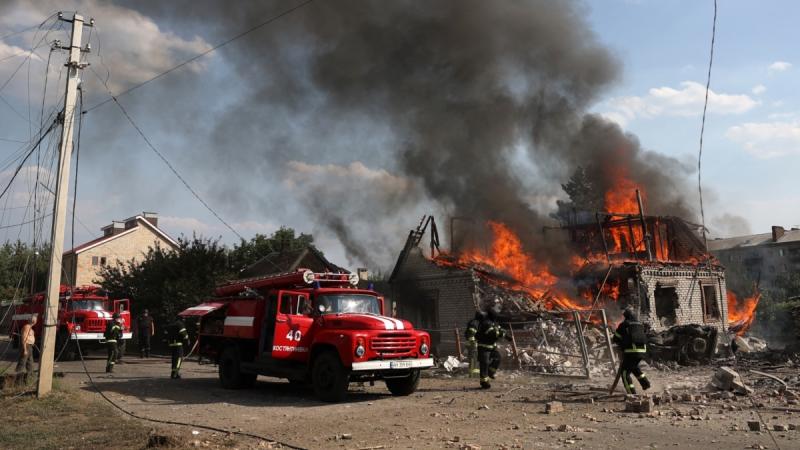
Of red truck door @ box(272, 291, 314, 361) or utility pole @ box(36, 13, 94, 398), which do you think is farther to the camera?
red truck door @ box(272, 291, 314, 361)

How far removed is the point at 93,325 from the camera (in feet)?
63.6

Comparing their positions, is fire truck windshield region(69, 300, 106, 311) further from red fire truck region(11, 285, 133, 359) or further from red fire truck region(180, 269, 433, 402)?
red fire truck region(180, 269, 433, 402)

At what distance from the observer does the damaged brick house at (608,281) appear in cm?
1931

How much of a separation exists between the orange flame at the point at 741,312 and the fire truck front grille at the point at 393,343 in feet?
55.9

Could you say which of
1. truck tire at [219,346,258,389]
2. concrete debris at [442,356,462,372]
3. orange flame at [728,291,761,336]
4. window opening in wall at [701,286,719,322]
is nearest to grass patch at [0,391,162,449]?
truck tire at [219,346,258,389]

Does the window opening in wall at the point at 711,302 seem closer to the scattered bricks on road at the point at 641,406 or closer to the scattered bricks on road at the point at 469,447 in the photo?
the scattered bricks on road at the point at 641,406

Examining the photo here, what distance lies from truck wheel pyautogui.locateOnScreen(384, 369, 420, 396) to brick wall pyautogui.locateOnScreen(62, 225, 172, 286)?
36.0 metres

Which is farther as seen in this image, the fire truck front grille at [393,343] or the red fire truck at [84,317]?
the red fire truck at [84,317]

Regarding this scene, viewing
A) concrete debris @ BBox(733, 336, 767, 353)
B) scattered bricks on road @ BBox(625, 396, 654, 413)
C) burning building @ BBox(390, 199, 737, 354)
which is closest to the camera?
scattered bricks on road @ BBox(625, 396, 654, 413)

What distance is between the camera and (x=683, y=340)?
51.8 feet

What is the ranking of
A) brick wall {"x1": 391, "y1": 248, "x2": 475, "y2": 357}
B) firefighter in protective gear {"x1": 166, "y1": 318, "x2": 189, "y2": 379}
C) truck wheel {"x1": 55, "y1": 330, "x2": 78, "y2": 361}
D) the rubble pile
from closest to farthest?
1. firefighter in protective gear {"x1": 166, "y1": 318, "x2": 189, "y2": 379}
2. the rubble pile
3. truck wheel {"x1": 55, "y1": 330, "x2": 78, "y2": 361}
4. brick wall {"x1": 391, "y1": 248, "x2": 475, "y2": 357}

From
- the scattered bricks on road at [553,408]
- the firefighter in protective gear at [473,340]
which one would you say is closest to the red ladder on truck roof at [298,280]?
the firefighter in protective gear at [473,340]

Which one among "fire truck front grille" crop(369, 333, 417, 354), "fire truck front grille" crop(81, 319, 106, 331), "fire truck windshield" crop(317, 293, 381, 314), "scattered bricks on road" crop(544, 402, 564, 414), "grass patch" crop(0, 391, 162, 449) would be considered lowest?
"grass patch" crop(0, 391, 162, 449)

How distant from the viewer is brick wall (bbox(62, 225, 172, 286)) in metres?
44.0
